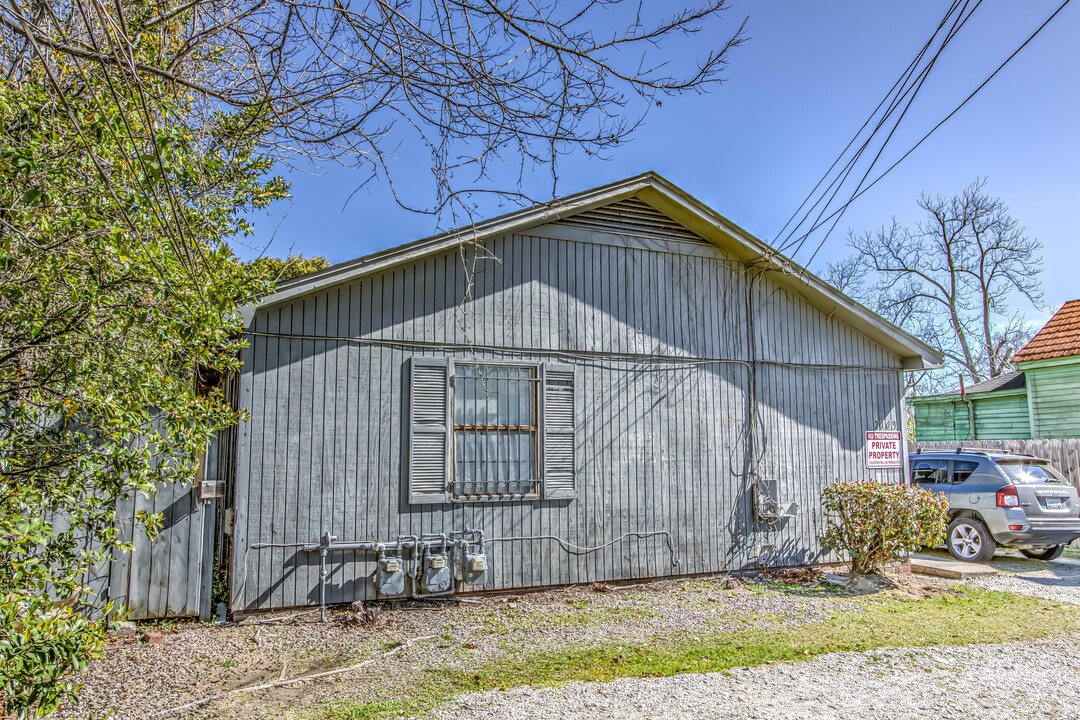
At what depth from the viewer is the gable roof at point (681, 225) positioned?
22.8 ft

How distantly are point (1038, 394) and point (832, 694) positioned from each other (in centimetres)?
1557

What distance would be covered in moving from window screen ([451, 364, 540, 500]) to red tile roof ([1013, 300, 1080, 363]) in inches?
558

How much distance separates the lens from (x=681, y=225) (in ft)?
29.6

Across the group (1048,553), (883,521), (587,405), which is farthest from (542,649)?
(1048,553)

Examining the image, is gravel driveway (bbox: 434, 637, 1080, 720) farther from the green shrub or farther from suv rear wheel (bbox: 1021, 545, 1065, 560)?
suv rear wheel (bbox: 1021, 545, 1065, 560)

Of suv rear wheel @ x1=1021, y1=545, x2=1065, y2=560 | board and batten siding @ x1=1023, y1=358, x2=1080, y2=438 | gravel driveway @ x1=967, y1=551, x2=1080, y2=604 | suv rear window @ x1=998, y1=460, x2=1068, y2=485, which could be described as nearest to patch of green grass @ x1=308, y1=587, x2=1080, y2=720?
gravel driveway @ x1=967, y1=551, x2=1080, y2=604

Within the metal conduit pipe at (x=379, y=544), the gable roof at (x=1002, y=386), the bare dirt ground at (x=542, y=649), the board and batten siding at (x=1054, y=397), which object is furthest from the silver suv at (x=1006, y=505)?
the gable roof at (x=1002, y=386)

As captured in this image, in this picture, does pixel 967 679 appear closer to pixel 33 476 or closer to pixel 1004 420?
pixel 33 476

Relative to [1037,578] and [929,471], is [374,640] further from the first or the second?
[929,471]

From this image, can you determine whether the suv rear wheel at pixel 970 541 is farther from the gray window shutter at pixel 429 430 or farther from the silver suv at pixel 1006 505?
the gray window shutter at pixel 429 430

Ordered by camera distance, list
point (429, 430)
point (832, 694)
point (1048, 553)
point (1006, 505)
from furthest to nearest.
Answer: point (1048, 553)
point (1006, 505)
point (429, 430)
point (832, 694)

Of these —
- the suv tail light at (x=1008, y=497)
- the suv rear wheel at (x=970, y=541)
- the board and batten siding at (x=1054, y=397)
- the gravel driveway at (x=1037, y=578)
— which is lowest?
the gravel driveway at (x=1037, y=578)

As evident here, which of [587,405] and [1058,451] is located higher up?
[587,405]

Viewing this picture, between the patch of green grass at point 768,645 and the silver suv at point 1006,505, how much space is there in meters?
2.38
